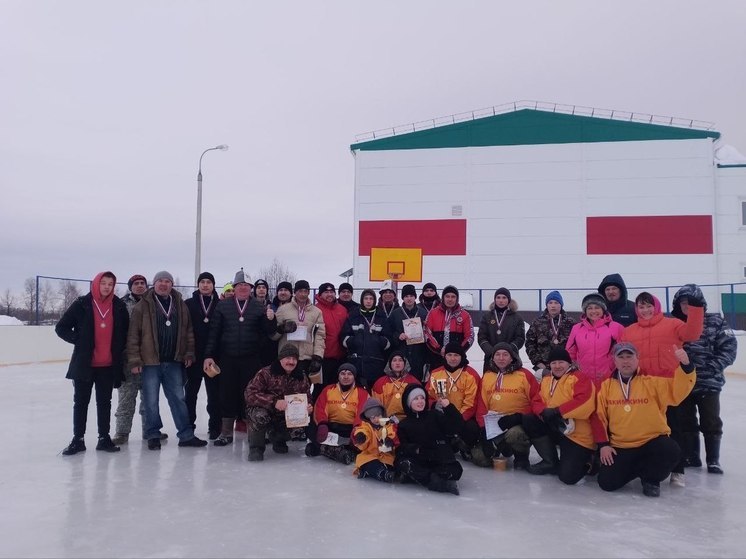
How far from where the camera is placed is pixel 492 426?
4781 mm

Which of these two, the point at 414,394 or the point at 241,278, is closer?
the point at 414,394

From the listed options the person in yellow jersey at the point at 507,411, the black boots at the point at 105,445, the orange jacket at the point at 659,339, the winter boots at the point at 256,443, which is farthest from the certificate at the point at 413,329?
the black boots at the point at 105,445

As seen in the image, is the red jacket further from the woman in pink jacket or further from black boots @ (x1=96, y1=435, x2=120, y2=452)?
the woman in pink jacket

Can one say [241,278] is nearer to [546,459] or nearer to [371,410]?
[371,410]

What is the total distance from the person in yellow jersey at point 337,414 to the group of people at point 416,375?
0.01 m

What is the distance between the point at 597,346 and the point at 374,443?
1946 millimetres

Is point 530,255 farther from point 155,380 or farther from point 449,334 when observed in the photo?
point 155,380

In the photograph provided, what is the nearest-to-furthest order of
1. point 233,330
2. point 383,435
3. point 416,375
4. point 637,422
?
point 637,422
point 383,435
point 233,330
point 416,375

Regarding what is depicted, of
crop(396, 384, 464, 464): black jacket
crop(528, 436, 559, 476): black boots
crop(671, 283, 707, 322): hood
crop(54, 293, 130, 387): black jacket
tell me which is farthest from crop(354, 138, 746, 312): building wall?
crop(396, 384, 464, 464): black jacket

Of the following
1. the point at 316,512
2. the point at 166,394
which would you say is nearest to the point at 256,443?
the point at 166,394

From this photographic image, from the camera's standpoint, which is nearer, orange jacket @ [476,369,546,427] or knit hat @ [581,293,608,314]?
knit hat @ [581,293,608,314]

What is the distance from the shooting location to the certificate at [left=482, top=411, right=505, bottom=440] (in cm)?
476

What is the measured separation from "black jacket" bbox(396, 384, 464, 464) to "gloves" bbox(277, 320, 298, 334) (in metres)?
1.62

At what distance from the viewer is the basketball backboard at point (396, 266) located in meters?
15.3
